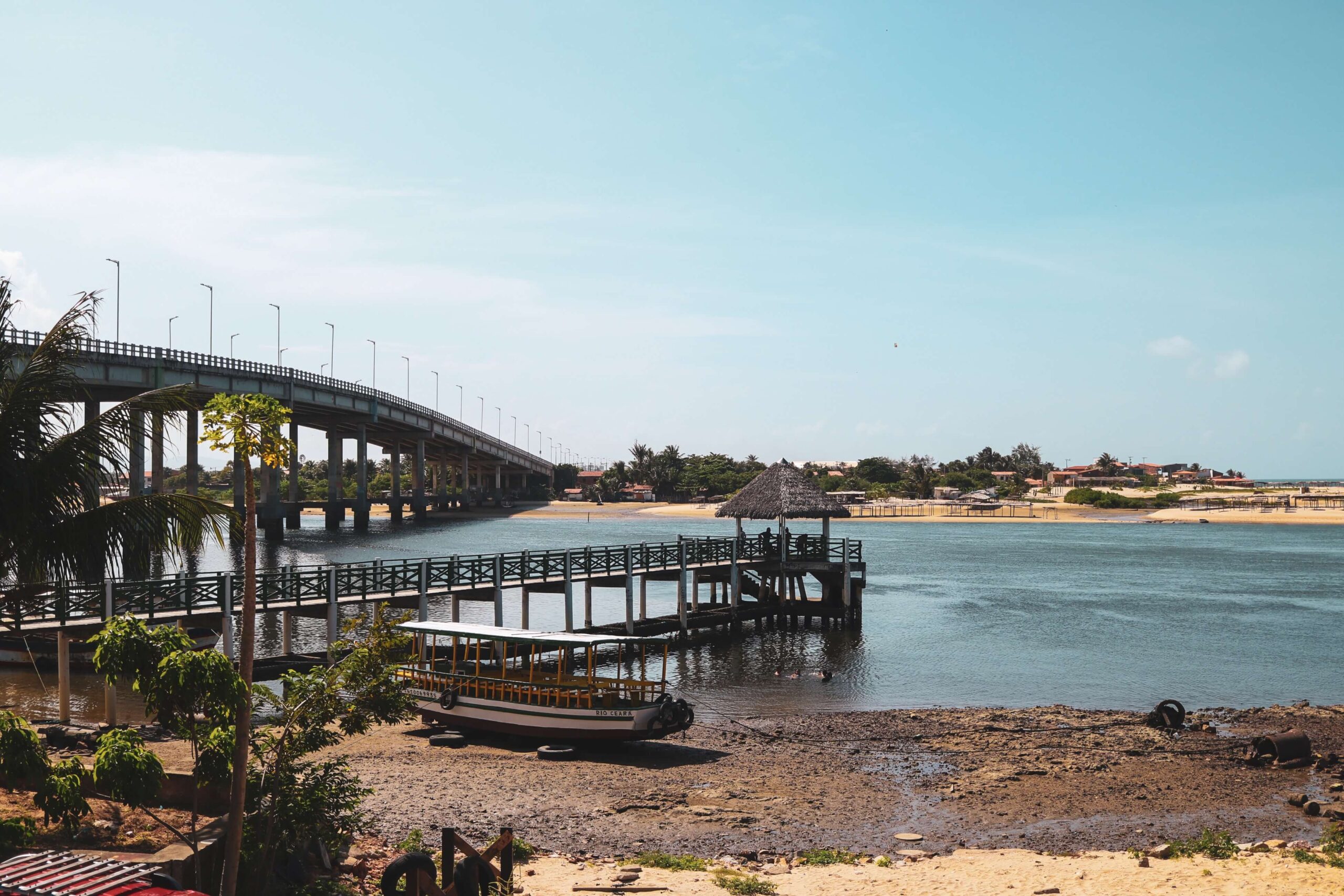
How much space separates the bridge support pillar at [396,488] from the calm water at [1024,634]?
106 feet

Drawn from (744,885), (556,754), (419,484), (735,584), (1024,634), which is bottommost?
(1024,634)

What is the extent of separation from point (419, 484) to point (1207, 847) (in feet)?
387

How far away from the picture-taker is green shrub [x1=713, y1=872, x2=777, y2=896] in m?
14.3

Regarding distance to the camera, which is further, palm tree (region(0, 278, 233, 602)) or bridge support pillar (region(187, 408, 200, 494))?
bridge support pillar (region(187, 408, 200, 494))

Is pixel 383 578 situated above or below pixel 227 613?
above

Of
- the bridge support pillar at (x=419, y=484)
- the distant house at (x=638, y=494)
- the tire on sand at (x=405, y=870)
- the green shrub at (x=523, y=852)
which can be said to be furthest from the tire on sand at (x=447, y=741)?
the distant house at (x=638, y=494)

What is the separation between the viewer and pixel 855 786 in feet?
69.4

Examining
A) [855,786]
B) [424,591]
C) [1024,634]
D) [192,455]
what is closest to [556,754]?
[855,786]

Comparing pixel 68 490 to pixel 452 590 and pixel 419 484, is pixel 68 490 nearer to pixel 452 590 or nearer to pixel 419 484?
pixel 452 590

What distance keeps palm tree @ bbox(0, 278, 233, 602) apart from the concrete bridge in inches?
14.8

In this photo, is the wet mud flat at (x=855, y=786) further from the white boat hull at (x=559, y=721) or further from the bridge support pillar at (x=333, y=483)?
the bridge support pillar at (x=333, y=483)

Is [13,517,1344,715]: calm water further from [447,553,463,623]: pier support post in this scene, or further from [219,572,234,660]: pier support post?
[447,553,463,623]: pier support post

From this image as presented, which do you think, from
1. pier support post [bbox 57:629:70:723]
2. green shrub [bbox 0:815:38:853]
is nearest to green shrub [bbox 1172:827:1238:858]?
green shrub [bbox 0:815:38:853]

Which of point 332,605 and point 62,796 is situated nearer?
point 62,796
